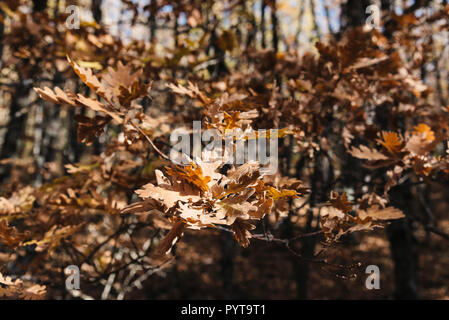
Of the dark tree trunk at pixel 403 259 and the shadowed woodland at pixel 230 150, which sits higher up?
the shadowed woodland at pixel 230 150

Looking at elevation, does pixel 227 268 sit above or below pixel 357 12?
below

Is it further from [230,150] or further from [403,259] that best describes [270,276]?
[230,150]

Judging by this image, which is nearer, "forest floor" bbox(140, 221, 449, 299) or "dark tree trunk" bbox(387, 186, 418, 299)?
"dark tree trunk" bbox(387, 186, 418, 299)

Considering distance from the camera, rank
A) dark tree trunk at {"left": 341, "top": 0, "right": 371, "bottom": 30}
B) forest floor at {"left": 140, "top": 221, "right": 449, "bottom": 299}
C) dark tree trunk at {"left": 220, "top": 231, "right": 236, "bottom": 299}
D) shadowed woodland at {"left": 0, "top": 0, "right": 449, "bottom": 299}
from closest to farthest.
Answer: shadowed woodland at {"left": 0, "top": 0, "right": 449, "bottom": 299}, dark tree trunk at {"left": 341, "top": 0, "right": 371, "bottom": 30}, dark tree trunk at {"left": 220, "top": 231, "right": 236, "bottom": 299}, forest floor at {"left": 140, "top": 221, "right": 449, "bottom": 299}

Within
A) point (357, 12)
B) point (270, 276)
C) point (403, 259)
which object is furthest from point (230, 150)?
point (270, 276)

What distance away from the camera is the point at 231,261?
3.17 m

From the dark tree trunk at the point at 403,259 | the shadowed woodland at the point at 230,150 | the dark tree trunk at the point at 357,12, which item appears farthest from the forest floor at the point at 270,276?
the dark tree trunk at the point at 357,12

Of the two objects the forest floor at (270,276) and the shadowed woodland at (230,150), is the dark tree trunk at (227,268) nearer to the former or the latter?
the shadowed woodland at (230,150)

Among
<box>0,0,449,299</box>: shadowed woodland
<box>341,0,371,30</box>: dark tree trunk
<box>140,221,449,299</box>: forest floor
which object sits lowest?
<box>140,221,449,299</box>: forest floor

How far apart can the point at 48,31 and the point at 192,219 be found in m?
2.42

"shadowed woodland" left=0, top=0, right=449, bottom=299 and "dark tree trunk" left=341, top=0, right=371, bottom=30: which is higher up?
"dark tree trunk" left=341, top=0, right=371, bottom=30

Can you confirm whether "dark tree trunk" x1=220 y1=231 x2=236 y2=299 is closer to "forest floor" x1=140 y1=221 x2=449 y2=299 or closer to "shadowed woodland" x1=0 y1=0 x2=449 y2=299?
"shadowed woodland" x1=0 y1=0 x2=449 y2=299

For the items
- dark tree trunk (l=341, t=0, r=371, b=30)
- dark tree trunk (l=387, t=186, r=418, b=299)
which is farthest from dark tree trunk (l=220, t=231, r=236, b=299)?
dark tree trunk (l=341, t=0, r=371, b=30)
